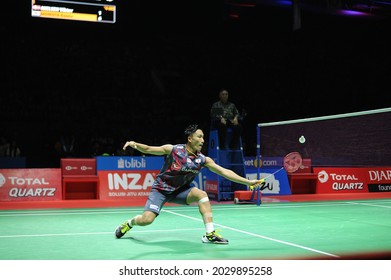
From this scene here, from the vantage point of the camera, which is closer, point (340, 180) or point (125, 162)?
point (125, 162)

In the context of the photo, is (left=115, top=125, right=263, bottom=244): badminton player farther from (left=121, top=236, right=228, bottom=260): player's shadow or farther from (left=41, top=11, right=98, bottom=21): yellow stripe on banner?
(left=41, top=11, right=98, bottom=21): yellow stripe on banner

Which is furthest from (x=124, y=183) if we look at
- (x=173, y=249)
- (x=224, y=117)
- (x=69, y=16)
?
(x=173, y=249)

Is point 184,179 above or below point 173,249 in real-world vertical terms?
above

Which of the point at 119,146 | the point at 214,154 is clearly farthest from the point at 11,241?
the point at 119,146

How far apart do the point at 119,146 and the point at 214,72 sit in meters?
7.92

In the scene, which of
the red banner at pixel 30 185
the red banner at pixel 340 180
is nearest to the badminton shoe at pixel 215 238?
the red banner at pixel 30 185

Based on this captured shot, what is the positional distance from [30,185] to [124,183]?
2579mm

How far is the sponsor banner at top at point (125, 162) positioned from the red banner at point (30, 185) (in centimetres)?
123

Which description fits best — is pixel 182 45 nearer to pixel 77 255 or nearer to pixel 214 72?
pixel 214 72

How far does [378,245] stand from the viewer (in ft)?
23.4

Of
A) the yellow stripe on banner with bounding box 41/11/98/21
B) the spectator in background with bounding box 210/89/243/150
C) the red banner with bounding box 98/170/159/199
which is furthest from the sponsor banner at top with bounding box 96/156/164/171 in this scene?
the yellow stripe on banner with bounding box 41/11/98/21

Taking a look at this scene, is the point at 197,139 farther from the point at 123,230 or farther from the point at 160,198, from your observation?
the point at 123,230

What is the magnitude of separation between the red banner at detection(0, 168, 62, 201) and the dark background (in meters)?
5.51

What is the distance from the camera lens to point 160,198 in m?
7.18
